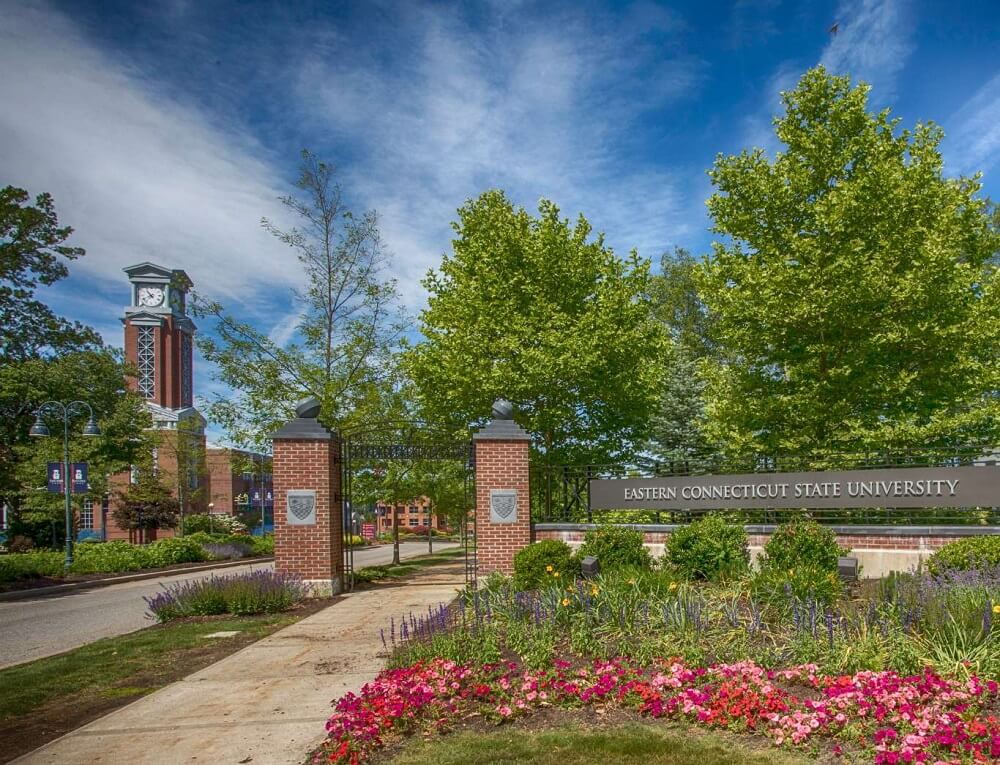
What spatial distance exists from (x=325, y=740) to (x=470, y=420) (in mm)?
14945

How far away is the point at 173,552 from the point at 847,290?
23871 millimetres

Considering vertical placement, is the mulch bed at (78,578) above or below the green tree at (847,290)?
below

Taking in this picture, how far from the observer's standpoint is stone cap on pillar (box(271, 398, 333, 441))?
1284 cm

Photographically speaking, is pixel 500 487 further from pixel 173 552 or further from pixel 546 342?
pixel 173 552

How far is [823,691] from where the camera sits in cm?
528

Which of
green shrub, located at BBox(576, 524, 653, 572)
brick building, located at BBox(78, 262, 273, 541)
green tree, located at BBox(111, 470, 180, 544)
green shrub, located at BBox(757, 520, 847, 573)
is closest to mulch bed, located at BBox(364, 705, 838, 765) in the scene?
green shrub, located at BBox(757, 520, 847, 573)

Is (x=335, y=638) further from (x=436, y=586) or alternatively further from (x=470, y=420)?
(x=470, y=420)

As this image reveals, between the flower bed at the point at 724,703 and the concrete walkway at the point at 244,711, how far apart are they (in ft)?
1.93

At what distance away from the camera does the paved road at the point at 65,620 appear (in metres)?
10.3

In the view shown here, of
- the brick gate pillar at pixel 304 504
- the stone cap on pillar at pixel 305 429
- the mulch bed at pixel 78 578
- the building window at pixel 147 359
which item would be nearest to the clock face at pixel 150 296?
the building window at pixel 147 359

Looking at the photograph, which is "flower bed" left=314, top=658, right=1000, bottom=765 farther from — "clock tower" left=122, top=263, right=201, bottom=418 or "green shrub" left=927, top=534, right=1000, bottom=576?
"clock tower" left=122, top=263, right=201, bottom=418

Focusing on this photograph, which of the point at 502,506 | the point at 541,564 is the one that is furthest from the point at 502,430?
the point at 541,564

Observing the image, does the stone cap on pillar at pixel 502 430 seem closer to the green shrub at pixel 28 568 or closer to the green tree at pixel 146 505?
the green shrub at pixel 28 568

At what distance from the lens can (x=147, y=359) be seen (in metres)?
80.3
